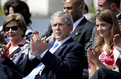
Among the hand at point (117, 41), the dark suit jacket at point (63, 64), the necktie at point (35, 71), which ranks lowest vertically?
the necktie at point (35, 71)

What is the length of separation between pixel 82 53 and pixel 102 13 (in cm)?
66

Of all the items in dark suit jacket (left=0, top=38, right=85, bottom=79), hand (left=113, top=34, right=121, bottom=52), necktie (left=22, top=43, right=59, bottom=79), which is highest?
hand (left=113, top=34, right=121, bottom=52)

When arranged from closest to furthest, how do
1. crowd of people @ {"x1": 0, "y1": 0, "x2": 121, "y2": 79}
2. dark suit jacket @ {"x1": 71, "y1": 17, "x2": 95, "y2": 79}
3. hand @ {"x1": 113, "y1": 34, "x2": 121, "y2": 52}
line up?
hand @ {"x1": 113, "y1": 34, "x2": 121, "y2": 52} < crowd of people @ {"x1": 0, "y1": 0, "x2": 121, "y2": 79} < dark suit jacket @ {"x1": 71, "y1": 17, "x2": 95, "y2": 79}

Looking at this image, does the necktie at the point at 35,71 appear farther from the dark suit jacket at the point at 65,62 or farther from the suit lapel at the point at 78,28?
the suit lapel at the point at 78,28

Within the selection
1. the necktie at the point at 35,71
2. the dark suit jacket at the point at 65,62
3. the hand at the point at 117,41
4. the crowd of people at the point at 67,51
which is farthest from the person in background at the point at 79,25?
the hand at the point at 117,41

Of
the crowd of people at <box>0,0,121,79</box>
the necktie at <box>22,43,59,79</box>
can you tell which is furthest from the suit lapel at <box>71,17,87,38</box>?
the necktie at <box>22,43,59,79</box>

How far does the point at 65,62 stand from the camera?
5.13 metres

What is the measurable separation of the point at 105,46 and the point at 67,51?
0.56 m

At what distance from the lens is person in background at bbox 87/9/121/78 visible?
491 cm

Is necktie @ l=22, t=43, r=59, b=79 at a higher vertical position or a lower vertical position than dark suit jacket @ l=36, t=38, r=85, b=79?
lower

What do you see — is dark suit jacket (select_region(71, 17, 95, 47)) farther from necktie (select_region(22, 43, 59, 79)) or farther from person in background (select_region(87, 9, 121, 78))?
necktie (select_region(22, 43, 59, 79))

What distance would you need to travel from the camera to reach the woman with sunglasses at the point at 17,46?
18.8 ft

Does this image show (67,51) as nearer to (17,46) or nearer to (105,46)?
(105,46)

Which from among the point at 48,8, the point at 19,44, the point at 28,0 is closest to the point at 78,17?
the point at 19,44
